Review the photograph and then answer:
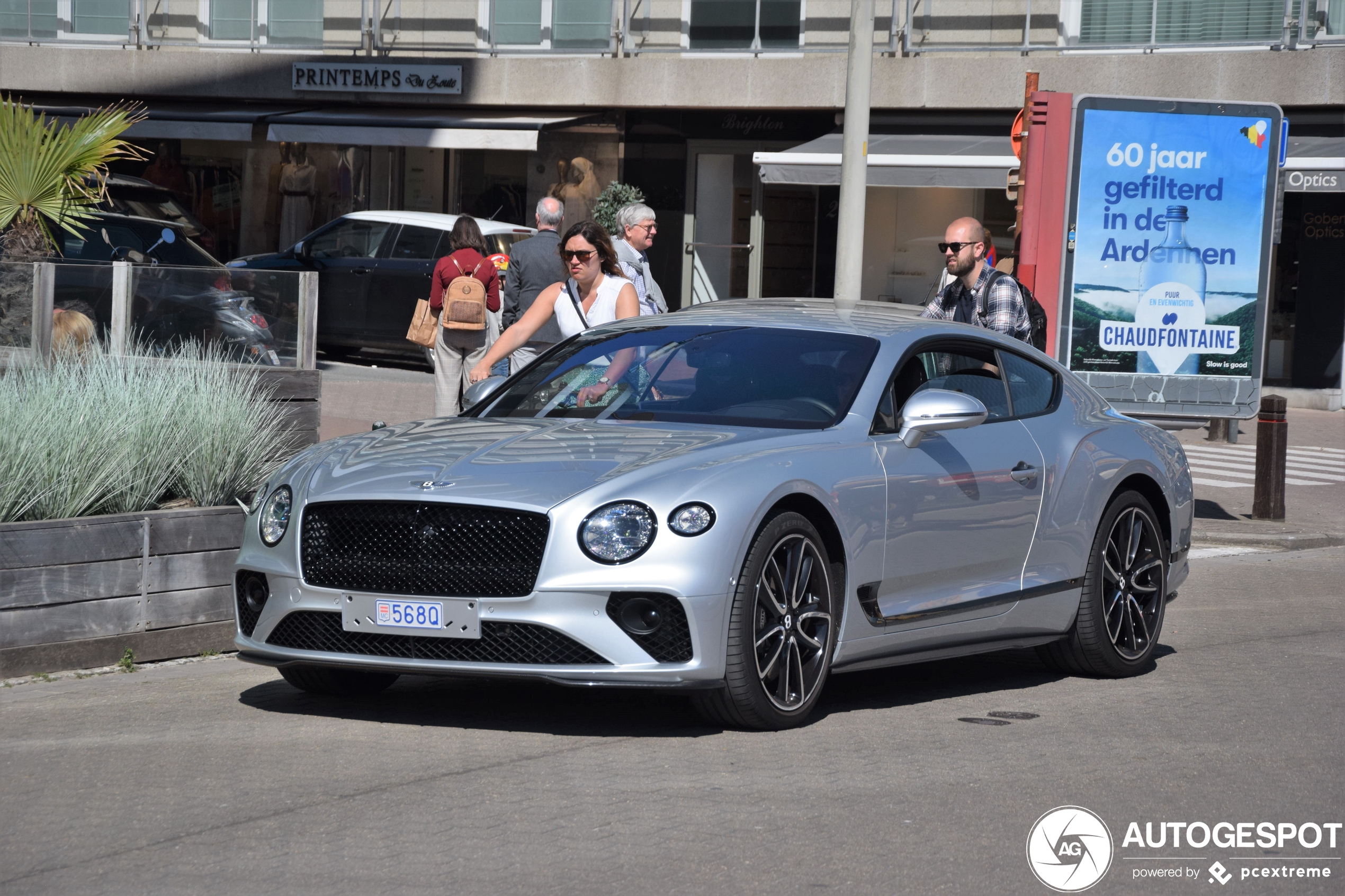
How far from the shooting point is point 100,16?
30.0 m

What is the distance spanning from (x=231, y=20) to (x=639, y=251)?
20.6 m

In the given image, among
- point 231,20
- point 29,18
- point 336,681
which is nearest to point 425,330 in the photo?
point 336,681

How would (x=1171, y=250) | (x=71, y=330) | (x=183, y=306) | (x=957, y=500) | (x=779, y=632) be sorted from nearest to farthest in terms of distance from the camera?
1. (x=779, y=632)
2. (x=957, y=500)
3. (x=71, y=330)
4. (x=183, y=306)
5. (x=1171, y=250)

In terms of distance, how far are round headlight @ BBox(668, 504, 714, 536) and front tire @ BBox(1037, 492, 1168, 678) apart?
2314mm

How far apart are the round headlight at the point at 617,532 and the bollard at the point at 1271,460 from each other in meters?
8.65

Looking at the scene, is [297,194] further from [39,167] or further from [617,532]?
[617,532]

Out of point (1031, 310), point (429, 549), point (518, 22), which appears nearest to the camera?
point (429, 549)

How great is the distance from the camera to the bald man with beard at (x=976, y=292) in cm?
970

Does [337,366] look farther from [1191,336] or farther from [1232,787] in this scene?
[1232,787]

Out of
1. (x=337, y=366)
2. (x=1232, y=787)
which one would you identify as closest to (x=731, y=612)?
(x=1232, y=787)

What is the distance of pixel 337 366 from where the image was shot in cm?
2212

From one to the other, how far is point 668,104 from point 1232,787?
2248 centimetres

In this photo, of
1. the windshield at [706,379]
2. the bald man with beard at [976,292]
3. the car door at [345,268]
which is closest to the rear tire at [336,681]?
the windshield at [706,379]

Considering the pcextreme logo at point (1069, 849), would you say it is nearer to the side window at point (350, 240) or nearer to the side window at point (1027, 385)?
the side window at point (1027, 385)
